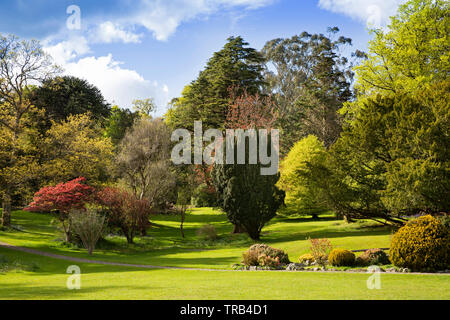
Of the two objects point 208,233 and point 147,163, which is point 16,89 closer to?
point 147,163

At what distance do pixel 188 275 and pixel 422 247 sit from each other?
8266 mm

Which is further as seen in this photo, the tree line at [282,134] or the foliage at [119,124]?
the foliage at [119,124]

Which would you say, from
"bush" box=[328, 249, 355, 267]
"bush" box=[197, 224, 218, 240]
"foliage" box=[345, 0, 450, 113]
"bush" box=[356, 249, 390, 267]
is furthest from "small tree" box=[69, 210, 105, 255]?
"foliage" box=[345, 0, 450, 113]

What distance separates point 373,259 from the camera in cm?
1571

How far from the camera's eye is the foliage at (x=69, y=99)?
38844 mm

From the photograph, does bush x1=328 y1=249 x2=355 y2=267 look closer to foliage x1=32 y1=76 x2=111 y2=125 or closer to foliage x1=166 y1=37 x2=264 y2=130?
foliage x1=166 y1=37 x2=264 y2=130

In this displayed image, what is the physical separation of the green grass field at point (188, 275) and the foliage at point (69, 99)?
11.1 meters

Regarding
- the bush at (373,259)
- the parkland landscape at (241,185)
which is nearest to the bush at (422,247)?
the parkland landscape at (241,185)

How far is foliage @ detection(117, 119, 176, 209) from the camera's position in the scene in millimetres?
36156

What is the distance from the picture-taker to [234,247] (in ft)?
88.1

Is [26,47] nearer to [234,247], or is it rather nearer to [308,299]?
[234,247]

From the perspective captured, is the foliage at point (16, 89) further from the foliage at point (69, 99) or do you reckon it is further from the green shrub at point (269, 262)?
the green shrub at point (269, 262)

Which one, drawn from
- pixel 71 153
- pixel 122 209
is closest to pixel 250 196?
pixel 122 209
